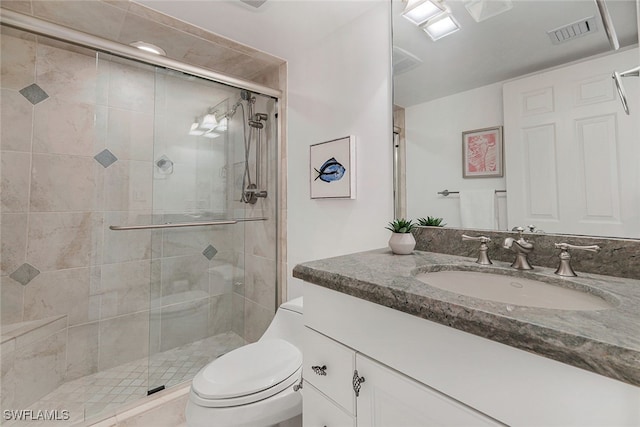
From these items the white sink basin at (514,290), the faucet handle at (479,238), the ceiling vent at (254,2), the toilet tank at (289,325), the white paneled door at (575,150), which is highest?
the ceiling vent at (254,2)

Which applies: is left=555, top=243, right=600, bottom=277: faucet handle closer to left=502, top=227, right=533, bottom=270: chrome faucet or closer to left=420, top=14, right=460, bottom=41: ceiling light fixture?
left=502, top=227, right=533, bottom=270: chrome faucet

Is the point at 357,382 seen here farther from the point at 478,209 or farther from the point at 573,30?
the point at 573,30

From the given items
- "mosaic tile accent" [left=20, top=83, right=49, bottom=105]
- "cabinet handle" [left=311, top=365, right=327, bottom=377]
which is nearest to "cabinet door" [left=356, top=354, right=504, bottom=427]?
"cabinet handle" [left=311, top=365, right=327, bottom=377]

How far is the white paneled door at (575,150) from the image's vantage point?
77 centimetres

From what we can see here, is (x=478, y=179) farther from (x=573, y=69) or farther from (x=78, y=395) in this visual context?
(x=78, y=395)

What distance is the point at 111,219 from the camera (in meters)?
1.62

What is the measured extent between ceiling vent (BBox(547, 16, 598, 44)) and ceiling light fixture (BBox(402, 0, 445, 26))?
0.45 m

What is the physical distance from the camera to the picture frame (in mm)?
997

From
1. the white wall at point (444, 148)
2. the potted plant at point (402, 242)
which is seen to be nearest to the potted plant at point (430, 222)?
the white wall at point (444, 148)

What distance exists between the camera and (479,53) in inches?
41.4

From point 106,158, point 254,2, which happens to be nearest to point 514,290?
point 254,2

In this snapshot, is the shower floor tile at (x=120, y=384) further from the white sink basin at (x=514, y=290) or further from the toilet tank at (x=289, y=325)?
the white sink basin at (x=514, y=290)

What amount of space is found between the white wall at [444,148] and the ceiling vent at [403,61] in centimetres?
19

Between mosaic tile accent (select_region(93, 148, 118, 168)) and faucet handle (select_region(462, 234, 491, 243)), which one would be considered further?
mosaic tile accent (select_region(93, 148, 118, 168))
